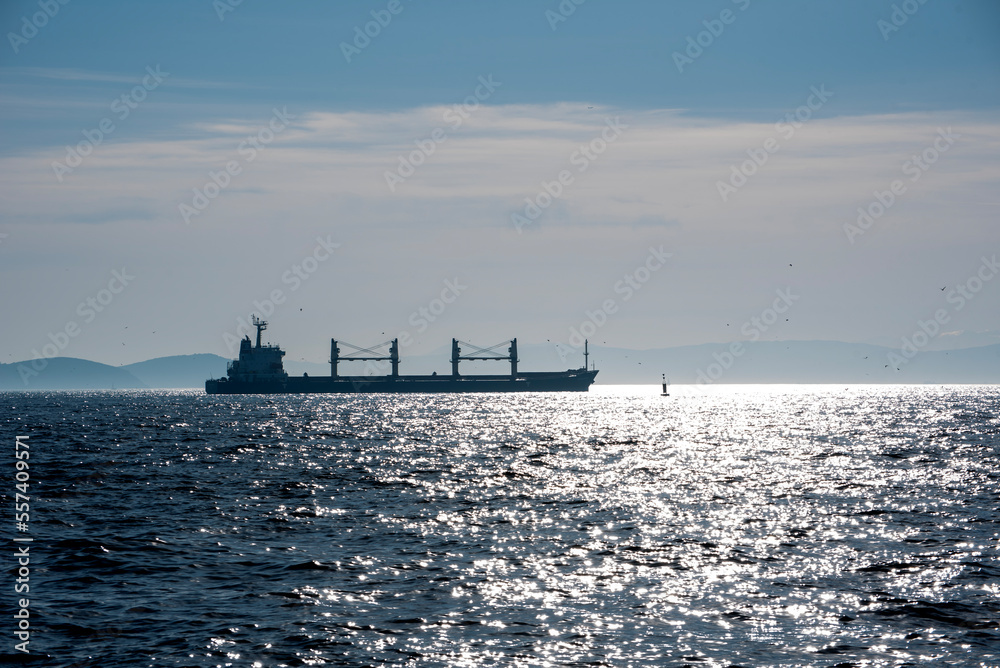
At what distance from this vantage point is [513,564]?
20.5 metres

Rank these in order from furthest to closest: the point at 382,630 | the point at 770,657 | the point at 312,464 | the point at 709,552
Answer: the point at 312,464, the point at 709,552, the point at 382,630, the point at 770,657

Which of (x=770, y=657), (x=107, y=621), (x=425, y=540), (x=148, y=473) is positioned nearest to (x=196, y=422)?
→ (x=148, y=473)

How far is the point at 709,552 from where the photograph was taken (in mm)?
21797

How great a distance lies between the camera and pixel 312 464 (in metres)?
45.7

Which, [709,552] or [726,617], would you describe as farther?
[709,552]

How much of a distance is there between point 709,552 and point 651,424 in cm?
7131

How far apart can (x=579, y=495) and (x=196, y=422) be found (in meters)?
67.3

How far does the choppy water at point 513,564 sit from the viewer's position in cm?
1440

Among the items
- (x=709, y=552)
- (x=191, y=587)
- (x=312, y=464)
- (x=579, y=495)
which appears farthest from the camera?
(x=312, y=464)

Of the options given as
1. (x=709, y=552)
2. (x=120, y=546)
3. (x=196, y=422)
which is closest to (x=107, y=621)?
(x=120, y=546)

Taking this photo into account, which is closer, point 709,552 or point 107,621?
point 107,621

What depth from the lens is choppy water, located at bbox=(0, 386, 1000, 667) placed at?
47.2ft

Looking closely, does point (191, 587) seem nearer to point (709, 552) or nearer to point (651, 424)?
point (709, 552)

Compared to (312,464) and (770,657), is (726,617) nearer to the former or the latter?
(770,657)
